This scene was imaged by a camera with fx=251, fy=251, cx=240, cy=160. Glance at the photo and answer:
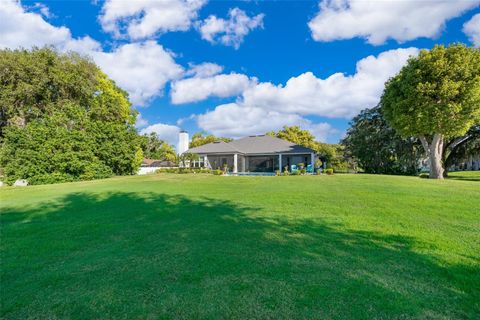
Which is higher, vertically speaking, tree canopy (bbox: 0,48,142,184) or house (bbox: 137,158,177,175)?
tree canopy (bbox: 0,48,142,184)

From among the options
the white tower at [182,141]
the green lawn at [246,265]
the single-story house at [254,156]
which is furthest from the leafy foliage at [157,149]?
the green lawn at [246,265]

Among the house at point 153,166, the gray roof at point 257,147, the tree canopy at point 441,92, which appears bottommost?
the house at point 153,166

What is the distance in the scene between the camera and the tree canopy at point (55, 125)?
20234 millimetres

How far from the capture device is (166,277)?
3.06 metres

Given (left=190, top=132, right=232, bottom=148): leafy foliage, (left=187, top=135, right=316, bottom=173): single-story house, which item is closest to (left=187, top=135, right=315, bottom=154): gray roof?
(left=187, top=135, right=316, bottom=173): single-story house

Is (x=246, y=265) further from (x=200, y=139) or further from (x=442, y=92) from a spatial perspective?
(x=200, y=139)

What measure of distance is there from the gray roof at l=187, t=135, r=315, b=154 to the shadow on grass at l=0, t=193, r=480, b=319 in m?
22.9

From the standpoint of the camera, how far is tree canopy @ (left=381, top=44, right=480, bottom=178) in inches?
619

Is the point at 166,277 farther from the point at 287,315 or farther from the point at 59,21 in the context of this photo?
the point at 59,21

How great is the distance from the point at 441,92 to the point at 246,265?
18600mm

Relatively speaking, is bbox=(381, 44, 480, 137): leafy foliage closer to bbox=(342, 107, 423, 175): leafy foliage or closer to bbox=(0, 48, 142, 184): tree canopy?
bbox=(342, 107, 423, 175): leafy foliage

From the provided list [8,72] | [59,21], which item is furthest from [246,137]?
[8,72]

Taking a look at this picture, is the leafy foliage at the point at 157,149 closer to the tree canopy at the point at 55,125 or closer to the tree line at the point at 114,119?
the tree line at the point at 114,119

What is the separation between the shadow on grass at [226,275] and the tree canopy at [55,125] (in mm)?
18430
